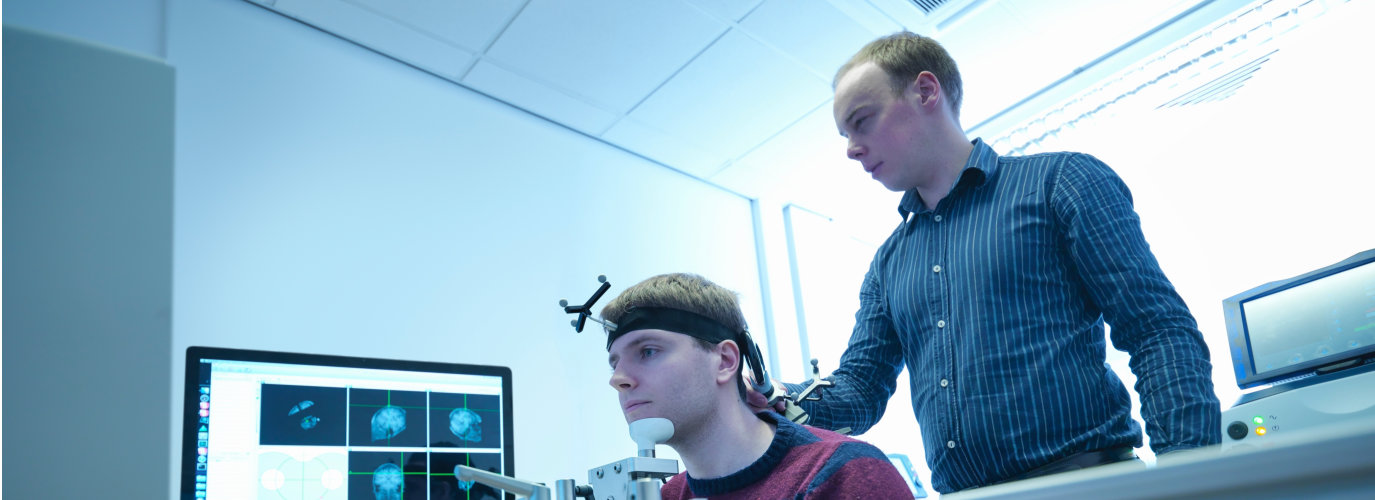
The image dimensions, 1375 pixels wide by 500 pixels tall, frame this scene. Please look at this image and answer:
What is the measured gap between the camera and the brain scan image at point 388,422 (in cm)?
147

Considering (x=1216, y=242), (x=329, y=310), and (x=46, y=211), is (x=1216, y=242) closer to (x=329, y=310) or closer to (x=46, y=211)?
(x=329, y=310)

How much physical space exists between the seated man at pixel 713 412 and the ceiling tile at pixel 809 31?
65.4 inches

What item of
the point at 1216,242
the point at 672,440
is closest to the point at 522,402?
the point at 672,440

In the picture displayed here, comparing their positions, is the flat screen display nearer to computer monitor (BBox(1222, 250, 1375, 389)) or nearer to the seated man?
computer monitor (BBox(1222, 250, 1375, 389))

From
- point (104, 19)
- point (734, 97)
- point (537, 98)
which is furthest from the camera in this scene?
point (734, 97)

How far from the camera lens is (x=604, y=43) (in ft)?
10.0

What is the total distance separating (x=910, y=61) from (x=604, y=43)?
165cm

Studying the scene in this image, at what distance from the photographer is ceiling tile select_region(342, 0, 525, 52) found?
277cm

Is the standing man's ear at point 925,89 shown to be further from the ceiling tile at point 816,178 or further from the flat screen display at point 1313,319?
the ceiling tile at point 816,178

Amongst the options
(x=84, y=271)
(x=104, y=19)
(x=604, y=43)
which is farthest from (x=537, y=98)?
(x=84, y=271)

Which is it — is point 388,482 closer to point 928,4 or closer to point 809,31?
point 809,31

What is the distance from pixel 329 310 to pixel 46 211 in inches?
91.3

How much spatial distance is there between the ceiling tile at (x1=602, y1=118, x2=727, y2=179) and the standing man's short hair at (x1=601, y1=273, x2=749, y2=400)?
6.89ft

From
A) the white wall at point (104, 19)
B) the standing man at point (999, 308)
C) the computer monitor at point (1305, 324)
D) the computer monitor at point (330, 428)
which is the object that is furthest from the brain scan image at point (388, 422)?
the computer monitor at point (1305, 324)
